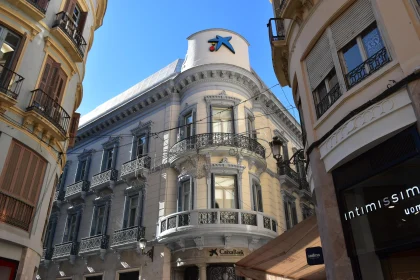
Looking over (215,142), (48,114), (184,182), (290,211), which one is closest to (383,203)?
(48,114)

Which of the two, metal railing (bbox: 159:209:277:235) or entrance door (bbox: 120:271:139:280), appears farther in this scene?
entrance door (bbox: 120:271:139:280)

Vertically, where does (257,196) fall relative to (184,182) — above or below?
below

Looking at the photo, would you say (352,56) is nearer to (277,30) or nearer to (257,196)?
(277,30)

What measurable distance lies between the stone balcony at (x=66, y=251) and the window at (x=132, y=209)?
13.7 ft

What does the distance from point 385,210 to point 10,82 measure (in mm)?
10968

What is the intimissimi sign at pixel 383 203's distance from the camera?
5.03 meters

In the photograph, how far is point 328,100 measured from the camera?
24.1 ft

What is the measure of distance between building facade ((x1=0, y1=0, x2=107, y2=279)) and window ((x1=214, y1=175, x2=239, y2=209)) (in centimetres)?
744

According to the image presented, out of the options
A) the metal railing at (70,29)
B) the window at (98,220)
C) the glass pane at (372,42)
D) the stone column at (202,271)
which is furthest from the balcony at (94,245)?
the glass pane at (372,42)

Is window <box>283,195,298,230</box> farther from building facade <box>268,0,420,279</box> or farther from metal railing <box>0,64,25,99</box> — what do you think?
metal railing <box>0,64,25,99</box>

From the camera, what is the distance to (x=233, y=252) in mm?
15328

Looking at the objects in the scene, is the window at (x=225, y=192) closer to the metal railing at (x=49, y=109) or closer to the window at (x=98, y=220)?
the metal railing at (x=49, y=109)

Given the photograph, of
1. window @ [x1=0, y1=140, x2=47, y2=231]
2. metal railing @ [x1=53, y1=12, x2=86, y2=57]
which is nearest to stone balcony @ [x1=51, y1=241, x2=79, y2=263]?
window @ [x1=0, y1=140, x2=47, y2=231]

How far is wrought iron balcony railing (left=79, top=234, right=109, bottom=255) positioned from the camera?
18633 mm
